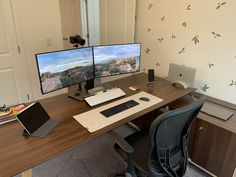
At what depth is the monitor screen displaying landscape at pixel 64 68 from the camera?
139 cm

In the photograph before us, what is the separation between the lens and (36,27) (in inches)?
101

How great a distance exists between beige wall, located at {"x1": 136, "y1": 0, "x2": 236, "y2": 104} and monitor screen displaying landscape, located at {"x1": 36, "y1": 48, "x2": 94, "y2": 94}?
3.34 feet

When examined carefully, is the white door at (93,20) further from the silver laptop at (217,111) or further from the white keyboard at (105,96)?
the silver laptop at (217,111)

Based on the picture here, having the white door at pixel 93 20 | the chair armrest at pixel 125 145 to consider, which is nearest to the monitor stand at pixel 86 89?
the chair armrest at pixel 125 145

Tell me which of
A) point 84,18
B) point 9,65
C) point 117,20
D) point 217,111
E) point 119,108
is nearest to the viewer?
point 119,108

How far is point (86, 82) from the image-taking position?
1800mm

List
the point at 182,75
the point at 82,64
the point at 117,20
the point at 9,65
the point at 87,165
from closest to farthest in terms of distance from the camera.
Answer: the point at 82,64 → the point at 87,165 → the point at 182,75 → the point at 9,65 → the point at 117,20

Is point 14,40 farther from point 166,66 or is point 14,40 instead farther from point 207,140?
point 207,140

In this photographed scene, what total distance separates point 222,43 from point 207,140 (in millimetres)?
918

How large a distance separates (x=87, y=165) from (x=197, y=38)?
1732mm

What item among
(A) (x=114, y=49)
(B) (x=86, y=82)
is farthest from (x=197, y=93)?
(B) (x=86, y=82)

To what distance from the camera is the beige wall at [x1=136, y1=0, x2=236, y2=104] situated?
1734mm

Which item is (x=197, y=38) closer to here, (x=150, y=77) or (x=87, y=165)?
(x=150, y=77)

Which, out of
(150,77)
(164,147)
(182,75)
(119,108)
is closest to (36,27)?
(150,77)
